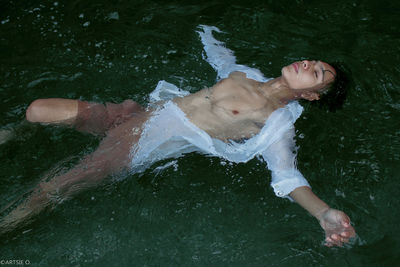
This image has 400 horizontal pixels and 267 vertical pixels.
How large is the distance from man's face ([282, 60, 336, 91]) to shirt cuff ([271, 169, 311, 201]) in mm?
638

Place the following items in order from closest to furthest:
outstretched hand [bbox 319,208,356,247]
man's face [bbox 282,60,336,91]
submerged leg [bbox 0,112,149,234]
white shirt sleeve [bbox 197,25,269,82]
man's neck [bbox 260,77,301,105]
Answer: outstretched hand [bbox 319,208,356,247]
submerged leg [bbox 0,112,149,234]
man's face [bbox 282,60,336,91]
man's neck [bbox 260,77,301,105]
white shirt sleeve [bbox 197,25,269,82]

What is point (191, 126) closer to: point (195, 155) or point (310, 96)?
point (195, 155)

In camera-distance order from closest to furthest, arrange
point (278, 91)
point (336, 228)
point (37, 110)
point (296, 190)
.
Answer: point (336, 228), point (296, 190), point (37, 110), point (278, 91)

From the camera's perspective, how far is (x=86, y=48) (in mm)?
4504

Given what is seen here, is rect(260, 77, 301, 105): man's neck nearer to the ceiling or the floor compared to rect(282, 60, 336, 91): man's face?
nearer to the floor

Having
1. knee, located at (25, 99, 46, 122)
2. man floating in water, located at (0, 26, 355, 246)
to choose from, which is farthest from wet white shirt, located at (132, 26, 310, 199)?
knee, located at (25, 99, 46, 122)

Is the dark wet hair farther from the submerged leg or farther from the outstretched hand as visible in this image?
the submerged leg

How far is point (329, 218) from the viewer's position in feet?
8.79

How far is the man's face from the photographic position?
3.16 meters

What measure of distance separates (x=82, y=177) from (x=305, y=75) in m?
1.68

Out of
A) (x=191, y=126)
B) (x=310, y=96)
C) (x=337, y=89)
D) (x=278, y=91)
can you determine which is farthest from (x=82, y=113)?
(x=337, y=89)

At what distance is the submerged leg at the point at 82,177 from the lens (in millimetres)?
3012

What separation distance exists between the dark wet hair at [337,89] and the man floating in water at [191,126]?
29 millimetres

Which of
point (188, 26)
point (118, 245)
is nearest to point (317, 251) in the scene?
point (118, 245)
